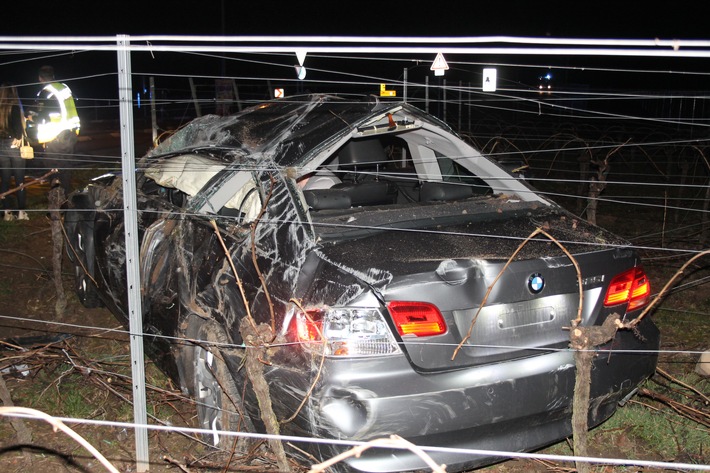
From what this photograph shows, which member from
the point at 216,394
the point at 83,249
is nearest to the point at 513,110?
the point at 216,394

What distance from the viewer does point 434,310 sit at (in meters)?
2.97

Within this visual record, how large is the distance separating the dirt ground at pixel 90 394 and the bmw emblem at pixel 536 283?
837 mm

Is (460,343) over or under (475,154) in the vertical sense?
under

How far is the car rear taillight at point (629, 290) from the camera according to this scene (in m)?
3.37

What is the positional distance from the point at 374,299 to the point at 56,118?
6448mm

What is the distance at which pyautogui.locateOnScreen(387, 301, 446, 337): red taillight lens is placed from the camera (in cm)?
293

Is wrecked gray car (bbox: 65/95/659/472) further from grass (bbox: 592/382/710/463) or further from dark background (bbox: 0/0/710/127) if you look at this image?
dark background (bbox: 0/0/710/127)

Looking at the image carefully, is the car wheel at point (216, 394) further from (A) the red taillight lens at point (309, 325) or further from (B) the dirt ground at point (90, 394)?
(A) the red taillight lens at point (309, 325)

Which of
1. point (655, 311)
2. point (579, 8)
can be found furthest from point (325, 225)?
point (579, 8)

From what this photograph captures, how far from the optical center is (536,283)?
3150 millimetres

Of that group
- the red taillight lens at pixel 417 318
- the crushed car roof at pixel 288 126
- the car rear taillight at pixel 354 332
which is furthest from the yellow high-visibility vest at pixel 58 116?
the red taillight lens at pixel 417 318

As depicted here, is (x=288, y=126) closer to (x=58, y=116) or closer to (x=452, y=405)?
(x=452, y=405)

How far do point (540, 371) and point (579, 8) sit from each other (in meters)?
32.0

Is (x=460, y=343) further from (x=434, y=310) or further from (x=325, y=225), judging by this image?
(x=325, y=225)
